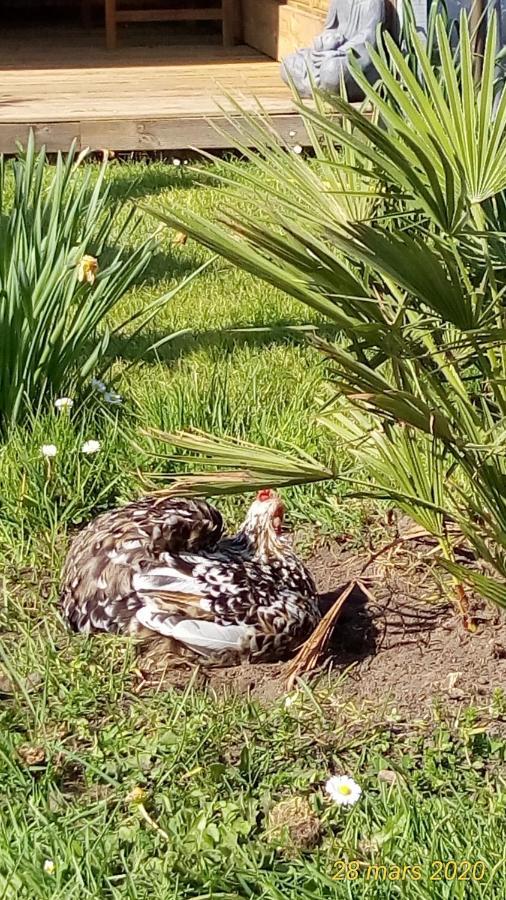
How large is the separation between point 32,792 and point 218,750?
38 centimetres

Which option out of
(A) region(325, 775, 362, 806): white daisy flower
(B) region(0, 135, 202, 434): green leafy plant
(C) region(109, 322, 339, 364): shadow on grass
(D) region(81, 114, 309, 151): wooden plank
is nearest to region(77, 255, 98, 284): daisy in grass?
(B) region(0, 135, 202, 434): green leafy plant

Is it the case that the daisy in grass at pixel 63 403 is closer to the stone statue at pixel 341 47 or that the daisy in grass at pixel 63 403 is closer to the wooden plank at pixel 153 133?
the wooden plank at pixel 153 133

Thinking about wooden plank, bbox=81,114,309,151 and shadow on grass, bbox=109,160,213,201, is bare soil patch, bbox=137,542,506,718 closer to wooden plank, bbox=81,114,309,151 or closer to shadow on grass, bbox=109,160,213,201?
shadow on grass, bbox=109,160,213,201

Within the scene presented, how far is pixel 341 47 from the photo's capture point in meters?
8.65

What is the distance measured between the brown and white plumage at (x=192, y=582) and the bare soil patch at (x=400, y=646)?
0.10 m

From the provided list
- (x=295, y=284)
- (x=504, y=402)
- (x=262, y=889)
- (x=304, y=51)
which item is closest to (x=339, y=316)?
(x=295, y=284)

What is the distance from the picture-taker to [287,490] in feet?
11.9

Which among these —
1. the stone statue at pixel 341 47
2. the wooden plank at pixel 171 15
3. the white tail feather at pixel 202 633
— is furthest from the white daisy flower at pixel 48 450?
the wooden plank at pixel 171 15

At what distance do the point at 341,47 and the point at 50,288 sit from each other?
5.85 metres

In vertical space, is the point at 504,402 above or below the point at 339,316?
below

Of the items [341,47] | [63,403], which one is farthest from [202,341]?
[341,47]

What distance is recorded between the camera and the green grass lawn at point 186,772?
6.97 feet

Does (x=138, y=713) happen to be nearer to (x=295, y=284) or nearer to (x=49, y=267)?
(x=295, y=284)

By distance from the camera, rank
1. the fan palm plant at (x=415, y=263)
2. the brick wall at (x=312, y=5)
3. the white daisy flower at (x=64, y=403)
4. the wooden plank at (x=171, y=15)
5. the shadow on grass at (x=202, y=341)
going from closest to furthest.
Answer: the fan palm plant at (x=415, y=263)
the white daisy flower at (x=64, y=403)
the shadow on grass at (x=202, y=341)
the brick wall at (x=312, y=5)
the wooden plank at (x=171, y=15)
